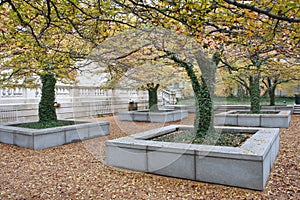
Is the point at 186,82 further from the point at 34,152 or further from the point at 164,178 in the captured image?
the point at 34,152

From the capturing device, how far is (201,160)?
4.47 metres

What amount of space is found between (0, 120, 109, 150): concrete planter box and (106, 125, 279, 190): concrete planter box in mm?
2861

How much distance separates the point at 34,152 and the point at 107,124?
285 cm

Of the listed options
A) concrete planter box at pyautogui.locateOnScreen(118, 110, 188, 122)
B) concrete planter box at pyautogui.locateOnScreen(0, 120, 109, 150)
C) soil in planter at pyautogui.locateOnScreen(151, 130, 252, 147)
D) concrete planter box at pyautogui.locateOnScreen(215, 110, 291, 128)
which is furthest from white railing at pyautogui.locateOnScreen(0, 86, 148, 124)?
concrete planter box at pyautogui.locateOnScreen(215, 110, 291, 128)

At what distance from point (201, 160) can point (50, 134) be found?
4.92 m

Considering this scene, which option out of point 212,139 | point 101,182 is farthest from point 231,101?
point 101,182

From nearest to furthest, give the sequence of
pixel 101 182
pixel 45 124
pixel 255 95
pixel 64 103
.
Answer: pixel 101 182 < pixel 45 124 < pixel 255 95 < pixel 64 103

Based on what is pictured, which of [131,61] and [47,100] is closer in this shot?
[131,61]

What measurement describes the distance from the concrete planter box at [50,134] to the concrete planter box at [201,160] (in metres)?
2.86

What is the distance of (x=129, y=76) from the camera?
5516 millimetres

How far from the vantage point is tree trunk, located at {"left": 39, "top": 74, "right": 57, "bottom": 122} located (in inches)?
360

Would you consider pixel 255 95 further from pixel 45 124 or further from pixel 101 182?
pixel 101 182

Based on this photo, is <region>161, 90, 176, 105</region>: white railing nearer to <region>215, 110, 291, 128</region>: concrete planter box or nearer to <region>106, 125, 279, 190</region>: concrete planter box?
<region>215, 110, 291, 128</region>: concrete planter box

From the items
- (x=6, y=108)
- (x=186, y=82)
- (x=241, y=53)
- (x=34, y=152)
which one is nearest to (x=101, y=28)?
(x=186, y=82)
